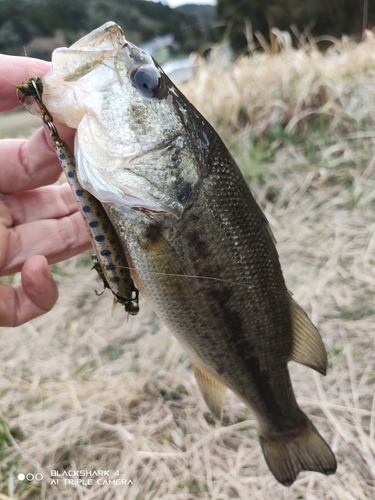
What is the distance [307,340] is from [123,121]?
43.4 inches

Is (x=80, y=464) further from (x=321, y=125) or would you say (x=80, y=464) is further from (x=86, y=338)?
(x=321, y=125)

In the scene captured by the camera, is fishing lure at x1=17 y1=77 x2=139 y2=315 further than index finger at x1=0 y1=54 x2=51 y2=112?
No

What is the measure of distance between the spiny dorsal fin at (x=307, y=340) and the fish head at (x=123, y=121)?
670 mm

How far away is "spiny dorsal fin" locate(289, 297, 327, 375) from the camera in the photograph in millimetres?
1500

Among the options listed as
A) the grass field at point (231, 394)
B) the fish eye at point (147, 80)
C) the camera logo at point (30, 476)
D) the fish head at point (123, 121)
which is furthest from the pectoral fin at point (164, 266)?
the camera logo at point (30, 476)

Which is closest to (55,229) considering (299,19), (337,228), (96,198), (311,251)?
(96,198)

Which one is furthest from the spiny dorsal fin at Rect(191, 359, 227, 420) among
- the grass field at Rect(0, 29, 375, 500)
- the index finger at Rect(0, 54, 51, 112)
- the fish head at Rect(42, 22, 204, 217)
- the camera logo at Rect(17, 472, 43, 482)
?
the index finger at Rect(0, 54, 51, 112)

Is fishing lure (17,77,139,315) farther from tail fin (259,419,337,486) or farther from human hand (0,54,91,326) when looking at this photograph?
tail fin (259,419,337,486)

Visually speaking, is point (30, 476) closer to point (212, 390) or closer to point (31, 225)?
point (212, 390)

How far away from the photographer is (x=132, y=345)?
2.84 m

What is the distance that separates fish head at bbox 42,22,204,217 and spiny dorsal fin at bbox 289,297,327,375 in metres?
0.67

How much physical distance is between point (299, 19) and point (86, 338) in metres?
29.9

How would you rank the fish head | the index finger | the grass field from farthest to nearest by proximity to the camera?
the grass field
the index finger
the fish head

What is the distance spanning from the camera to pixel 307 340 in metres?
1.52
